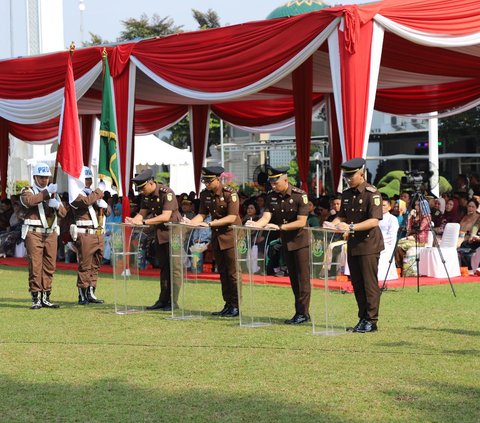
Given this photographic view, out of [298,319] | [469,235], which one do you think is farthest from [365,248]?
[469,235]

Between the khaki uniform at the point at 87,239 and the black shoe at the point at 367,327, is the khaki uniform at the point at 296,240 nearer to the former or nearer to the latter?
the black shoe at the point at 367,327

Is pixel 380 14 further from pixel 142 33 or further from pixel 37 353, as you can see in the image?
pixel 142 33

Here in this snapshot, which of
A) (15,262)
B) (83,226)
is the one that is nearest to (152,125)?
(15,262)

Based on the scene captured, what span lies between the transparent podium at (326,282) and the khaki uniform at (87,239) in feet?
12.6

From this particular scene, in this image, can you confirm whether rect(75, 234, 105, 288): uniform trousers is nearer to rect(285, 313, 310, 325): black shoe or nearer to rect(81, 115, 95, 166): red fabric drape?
rect(285, 313, 310, 325): black shoe

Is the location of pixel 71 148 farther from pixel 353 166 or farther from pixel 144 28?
pixel 144 28

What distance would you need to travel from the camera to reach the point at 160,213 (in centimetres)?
1185

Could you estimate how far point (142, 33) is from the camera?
199ft

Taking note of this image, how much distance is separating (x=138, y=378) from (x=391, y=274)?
23.6 feet

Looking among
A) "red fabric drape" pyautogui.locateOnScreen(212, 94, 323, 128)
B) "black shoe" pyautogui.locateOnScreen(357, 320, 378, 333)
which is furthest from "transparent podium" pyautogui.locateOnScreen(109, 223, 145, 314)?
"red fabric drape" pyautogui.locateOnScreen(212, 94, 323, 128)

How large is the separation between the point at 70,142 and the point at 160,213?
2085 mm

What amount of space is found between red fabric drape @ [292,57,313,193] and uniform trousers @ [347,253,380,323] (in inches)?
234

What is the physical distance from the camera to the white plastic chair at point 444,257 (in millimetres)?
14531

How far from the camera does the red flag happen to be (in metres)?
12.9
